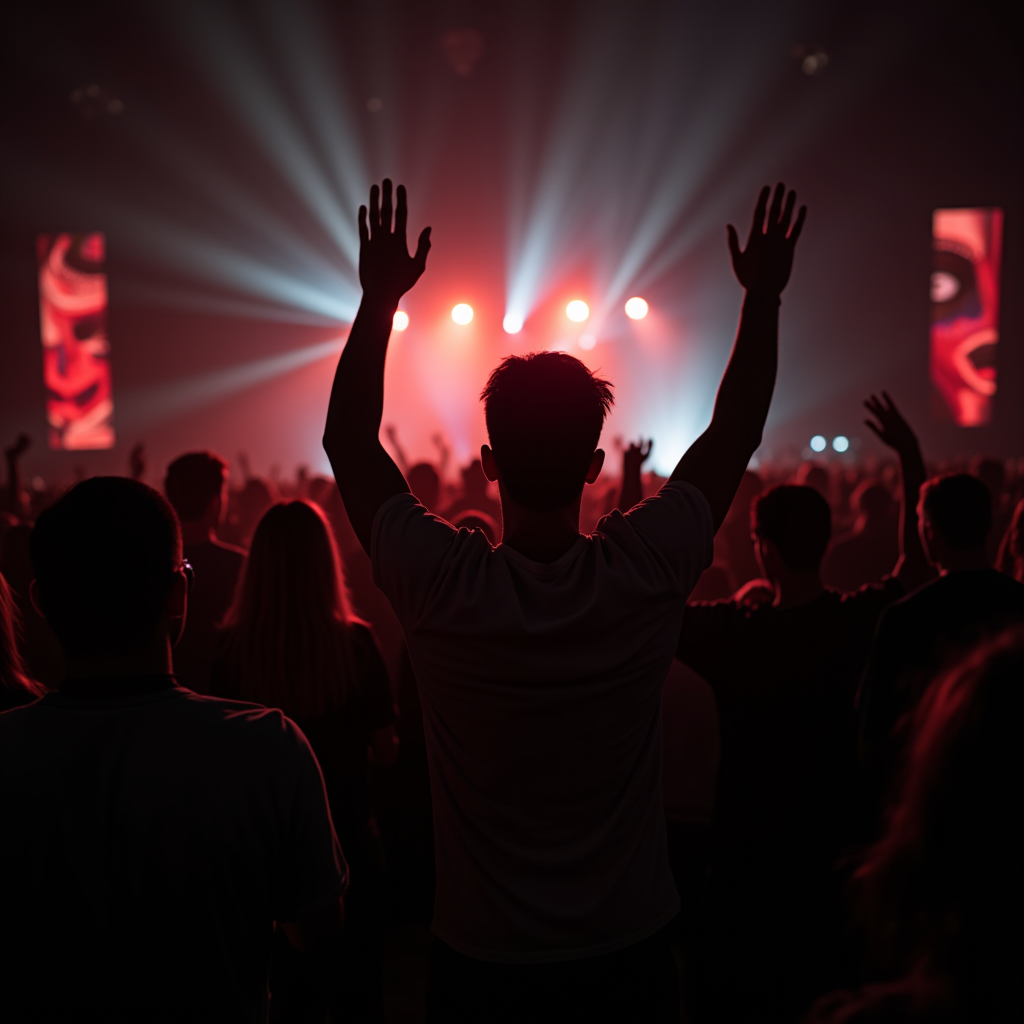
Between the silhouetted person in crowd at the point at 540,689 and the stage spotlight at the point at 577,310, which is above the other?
the stage spotlight at the point at 577,310

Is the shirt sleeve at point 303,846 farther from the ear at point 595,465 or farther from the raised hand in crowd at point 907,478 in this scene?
the raised hand in crowd at point 907,478

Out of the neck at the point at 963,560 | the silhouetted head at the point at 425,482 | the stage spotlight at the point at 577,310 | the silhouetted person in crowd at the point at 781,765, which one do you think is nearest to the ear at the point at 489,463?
the silhouetted person in crowd at the point at 781,765

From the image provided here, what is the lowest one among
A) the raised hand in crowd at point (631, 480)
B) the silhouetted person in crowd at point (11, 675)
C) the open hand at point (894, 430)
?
the silhouetted person in crowd at point (11, 675)

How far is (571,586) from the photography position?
1.29 metres

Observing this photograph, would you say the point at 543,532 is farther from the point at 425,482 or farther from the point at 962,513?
the point at 425,482

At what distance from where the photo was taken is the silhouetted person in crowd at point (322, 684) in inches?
94.6

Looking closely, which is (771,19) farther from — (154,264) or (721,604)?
(721,604)

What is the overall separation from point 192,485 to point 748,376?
7.69 feet

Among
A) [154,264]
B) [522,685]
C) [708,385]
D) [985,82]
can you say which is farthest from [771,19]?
[522,685]

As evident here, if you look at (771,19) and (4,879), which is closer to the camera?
(4,879)

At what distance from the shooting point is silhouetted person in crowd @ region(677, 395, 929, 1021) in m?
2.12

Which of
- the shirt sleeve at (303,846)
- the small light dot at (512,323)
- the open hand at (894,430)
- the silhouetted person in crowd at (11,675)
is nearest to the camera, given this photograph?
the shirt sleeve at (303,846)

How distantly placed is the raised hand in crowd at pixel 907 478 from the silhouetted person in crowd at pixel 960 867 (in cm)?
191

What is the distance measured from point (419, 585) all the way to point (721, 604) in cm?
125
